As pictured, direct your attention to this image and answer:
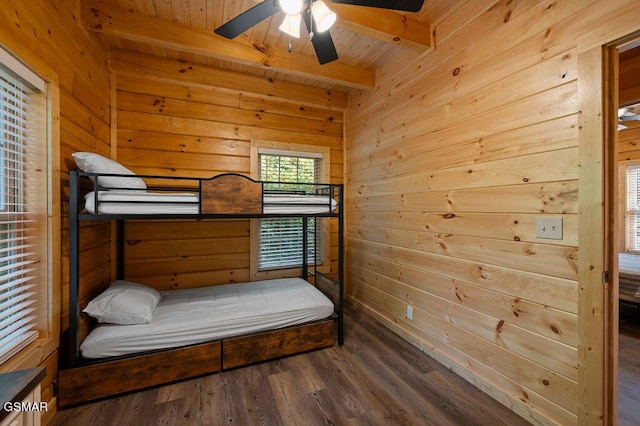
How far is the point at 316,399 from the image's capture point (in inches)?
67.7

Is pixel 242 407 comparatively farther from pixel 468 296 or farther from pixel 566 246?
pixel 566 246

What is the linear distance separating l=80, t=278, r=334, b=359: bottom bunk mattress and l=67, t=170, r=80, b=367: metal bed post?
0.06 metres

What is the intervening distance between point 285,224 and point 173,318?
1.61 metres

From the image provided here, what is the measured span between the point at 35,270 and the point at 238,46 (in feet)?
7.21

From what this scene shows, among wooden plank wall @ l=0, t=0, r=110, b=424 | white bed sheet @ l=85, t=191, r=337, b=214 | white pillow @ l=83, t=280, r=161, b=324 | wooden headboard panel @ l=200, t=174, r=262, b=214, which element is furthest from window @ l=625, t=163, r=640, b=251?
wooden plank wall @ l=0, t=0, r=110, b=424

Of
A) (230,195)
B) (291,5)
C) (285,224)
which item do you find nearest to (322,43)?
(291,5)

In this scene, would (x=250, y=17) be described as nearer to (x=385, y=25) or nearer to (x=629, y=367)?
(x=385, y=25)

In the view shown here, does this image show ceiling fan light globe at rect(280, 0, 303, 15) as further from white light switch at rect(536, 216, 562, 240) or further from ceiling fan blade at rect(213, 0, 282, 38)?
white light switch at rect(536, 216, 562, 240)

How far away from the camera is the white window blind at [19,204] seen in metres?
1.33

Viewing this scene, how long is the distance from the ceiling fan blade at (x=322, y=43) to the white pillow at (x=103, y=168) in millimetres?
1492

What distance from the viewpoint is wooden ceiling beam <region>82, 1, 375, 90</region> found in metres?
1.99

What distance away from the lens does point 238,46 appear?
233 cm

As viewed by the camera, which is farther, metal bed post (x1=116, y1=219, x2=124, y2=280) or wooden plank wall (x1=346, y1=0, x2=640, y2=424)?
metal bed post (x1=116, y1=219, x2=124, y2=280)

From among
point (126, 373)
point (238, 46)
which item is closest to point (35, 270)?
point (126, 373)
